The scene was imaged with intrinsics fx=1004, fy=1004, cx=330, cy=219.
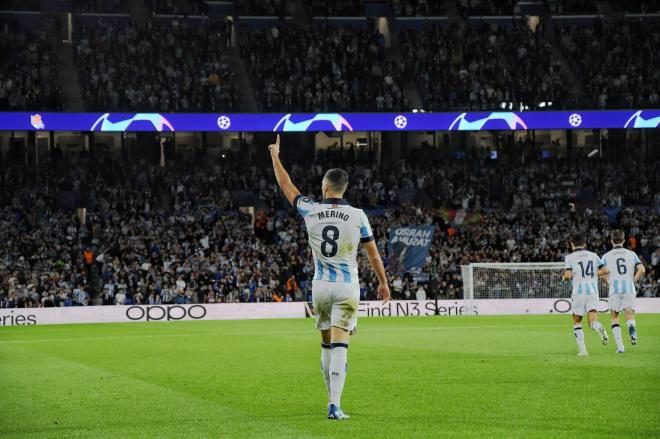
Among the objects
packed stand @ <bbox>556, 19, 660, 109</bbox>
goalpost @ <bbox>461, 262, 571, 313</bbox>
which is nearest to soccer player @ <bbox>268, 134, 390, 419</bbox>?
goalpost @ <bbox>461, 262, 571, 313</bbox>

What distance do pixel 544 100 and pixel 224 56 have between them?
16.2 metres

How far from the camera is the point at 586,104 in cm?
4941

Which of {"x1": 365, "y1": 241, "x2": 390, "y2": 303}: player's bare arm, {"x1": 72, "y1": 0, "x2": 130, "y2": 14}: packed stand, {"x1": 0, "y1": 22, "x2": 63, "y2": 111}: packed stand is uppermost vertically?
{"x1": 72, "y1": 0, "x2": 130, "y2": 14}: packed stand

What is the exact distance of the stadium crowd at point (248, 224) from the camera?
1574 inches

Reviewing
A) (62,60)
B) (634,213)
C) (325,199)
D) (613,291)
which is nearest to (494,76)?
(634,213)

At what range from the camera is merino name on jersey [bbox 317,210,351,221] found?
33.7ft

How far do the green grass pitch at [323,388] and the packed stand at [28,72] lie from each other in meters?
21.8

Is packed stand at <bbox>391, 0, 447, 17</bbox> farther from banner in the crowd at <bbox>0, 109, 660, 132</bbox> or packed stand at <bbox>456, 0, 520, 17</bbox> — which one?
banner in the crowd at <bbox>0, 109, 660, 132</bbox>

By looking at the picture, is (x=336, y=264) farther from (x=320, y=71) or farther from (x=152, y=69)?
(x=320, y=71)

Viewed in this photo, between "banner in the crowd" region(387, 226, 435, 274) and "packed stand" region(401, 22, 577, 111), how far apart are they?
9.31 meters

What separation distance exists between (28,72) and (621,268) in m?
33.1

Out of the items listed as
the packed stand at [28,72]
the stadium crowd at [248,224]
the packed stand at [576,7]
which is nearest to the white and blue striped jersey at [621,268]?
the stadium crowd at [248,224]

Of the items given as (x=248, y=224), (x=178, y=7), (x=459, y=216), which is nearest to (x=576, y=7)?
(x=459, y=216)

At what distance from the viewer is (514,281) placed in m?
41.3
